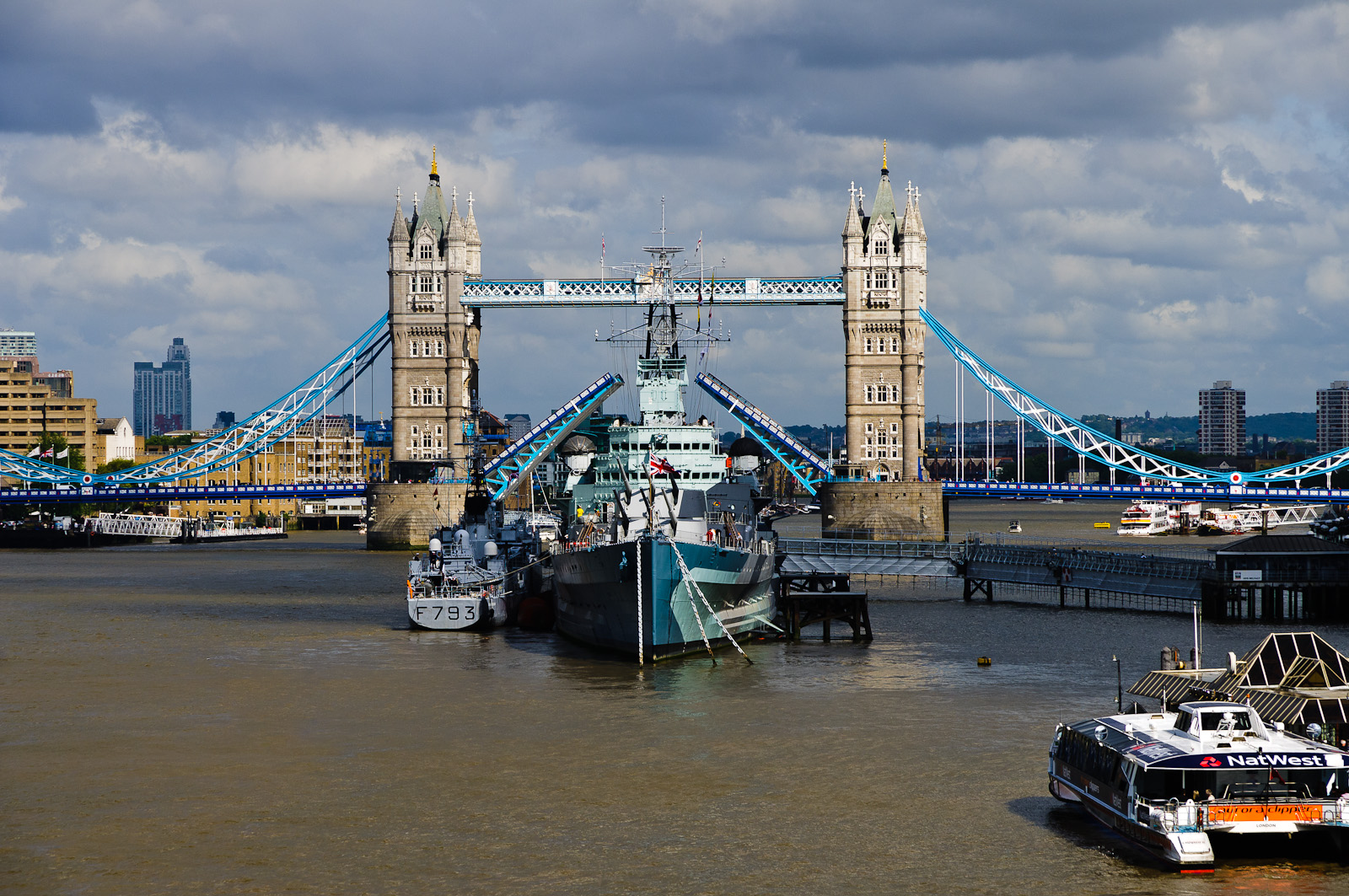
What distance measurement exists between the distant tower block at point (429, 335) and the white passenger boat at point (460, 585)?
2253 inches

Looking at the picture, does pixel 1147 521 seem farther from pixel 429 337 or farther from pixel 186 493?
pixel 186 493

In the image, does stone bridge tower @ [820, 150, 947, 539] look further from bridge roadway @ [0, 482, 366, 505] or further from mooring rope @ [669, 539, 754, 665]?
mooring rope @ [669, 539, 754, 665]

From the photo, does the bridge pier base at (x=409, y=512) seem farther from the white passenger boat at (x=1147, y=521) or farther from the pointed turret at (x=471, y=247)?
the white passenger boat at (x=1147, y=521)

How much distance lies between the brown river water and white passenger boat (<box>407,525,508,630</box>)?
83 cm

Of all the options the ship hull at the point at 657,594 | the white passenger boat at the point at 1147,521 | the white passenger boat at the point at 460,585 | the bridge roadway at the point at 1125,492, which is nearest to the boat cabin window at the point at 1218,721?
the ship hull at the point at 657,594

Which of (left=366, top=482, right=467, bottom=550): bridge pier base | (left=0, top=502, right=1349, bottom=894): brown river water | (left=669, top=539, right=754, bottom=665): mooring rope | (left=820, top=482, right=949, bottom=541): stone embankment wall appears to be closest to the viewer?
(left=0, top=502, right=1349, bottom=894): brown river water

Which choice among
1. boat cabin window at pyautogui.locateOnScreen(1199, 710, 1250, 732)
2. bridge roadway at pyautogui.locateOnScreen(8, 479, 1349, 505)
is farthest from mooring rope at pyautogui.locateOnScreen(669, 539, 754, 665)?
bridge roadway at pyautogui.locateOnScreen(8, 479, 1349, 505)

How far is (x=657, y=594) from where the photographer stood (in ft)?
139

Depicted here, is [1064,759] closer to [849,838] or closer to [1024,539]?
[849,838]

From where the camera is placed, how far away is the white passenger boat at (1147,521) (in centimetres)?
15200

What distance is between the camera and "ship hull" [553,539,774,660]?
42.1m

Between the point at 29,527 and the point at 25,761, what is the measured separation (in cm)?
11033

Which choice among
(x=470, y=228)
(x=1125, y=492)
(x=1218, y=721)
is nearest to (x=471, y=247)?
(x=470, y=228)

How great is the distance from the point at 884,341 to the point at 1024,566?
53.0 meters
